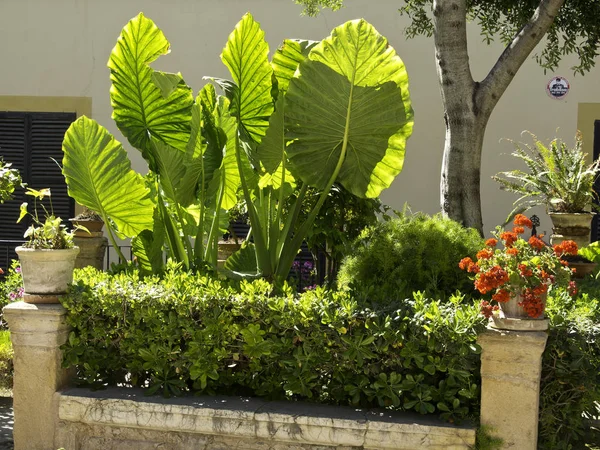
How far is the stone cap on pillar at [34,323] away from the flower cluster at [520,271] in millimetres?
2188

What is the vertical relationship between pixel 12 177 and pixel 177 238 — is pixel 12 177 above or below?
above

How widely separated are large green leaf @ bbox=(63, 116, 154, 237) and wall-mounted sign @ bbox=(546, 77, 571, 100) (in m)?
4.41

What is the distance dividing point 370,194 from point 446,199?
56 centimetres

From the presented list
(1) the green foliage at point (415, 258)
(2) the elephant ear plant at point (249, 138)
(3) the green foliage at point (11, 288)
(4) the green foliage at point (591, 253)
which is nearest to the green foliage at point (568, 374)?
(1) the green foliage at point (415, 258)

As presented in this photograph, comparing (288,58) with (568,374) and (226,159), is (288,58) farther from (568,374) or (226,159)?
(568,374)

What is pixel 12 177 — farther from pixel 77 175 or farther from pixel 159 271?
pixel 159 271

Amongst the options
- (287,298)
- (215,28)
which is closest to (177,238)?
(287,298)

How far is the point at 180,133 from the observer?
5.99 meters

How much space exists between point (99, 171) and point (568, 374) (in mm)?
3309

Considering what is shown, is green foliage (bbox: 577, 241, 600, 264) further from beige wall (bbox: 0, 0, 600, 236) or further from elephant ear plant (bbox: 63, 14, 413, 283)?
beige wall (bbox: 0, 0, 600, 236)

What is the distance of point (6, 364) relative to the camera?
239 inches

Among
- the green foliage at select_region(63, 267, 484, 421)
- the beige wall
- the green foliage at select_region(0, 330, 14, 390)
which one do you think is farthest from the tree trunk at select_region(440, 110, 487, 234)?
the green foliage at select_region(0, 330, 14, 390)

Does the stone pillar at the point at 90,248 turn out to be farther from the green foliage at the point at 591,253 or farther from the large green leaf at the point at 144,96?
the green foliage at the point at 591,253

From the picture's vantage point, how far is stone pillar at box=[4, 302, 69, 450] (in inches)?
185
